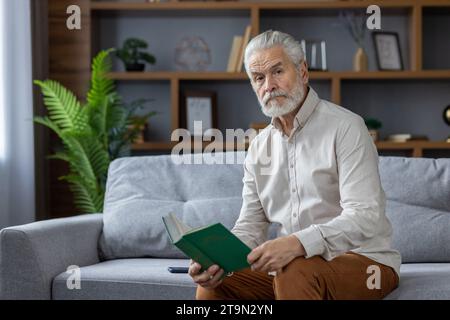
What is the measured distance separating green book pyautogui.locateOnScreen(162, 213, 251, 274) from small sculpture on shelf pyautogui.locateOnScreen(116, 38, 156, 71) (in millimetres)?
2579

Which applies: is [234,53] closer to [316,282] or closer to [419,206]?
[419,206]

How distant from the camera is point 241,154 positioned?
3086mm

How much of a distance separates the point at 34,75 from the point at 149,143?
Result: 72 centimetres

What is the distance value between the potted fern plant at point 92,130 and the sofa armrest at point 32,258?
134cm

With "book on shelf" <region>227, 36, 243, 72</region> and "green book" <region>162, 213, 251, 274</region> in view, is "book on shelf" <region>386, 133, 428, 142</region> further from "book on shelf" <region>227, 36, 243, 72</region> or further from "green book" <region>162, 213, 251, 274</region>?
"green book" <region>162, 213, 251, 274</region>

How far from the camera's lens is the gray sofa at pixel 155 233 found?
8.26ft

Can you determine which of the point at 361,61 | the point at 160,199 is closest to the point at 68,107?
the point at 160,199

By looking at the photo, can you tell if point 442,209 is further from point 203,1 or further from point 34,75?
point 34,75

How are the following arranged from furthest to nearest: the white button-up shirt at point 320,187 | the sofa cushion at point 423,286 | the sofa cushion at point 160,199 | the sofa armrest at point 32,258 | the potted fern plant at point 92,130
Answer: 1. the potted fern plant at point 92,130
2. the sofa cushion at point 160,199
3. the sofa armrest at point 32,258
4. the sofa cushion at point 423,286
5. the white button-up shirt at point 320,187

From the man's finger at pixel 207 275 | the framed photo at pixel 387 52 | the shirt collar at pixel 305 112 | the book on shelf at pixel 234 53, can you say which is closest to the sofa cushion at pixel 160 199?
the shirt collar at pixel 305 112

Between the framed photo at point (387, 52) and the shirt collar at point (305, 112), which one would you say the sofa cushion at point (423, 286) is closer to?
the shirt collar at point (305, 112)

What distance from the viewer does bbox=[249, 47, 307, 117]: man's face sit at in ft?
7.31

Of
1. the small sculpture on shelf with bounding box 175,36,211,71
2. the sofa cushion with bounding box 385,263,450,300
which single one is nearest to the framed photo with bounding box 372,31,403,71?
the small sculpture on shelf with bounding box 175,36,211,71

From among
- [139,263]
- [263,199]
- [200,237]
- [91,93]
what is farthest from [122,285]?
[91,93]
